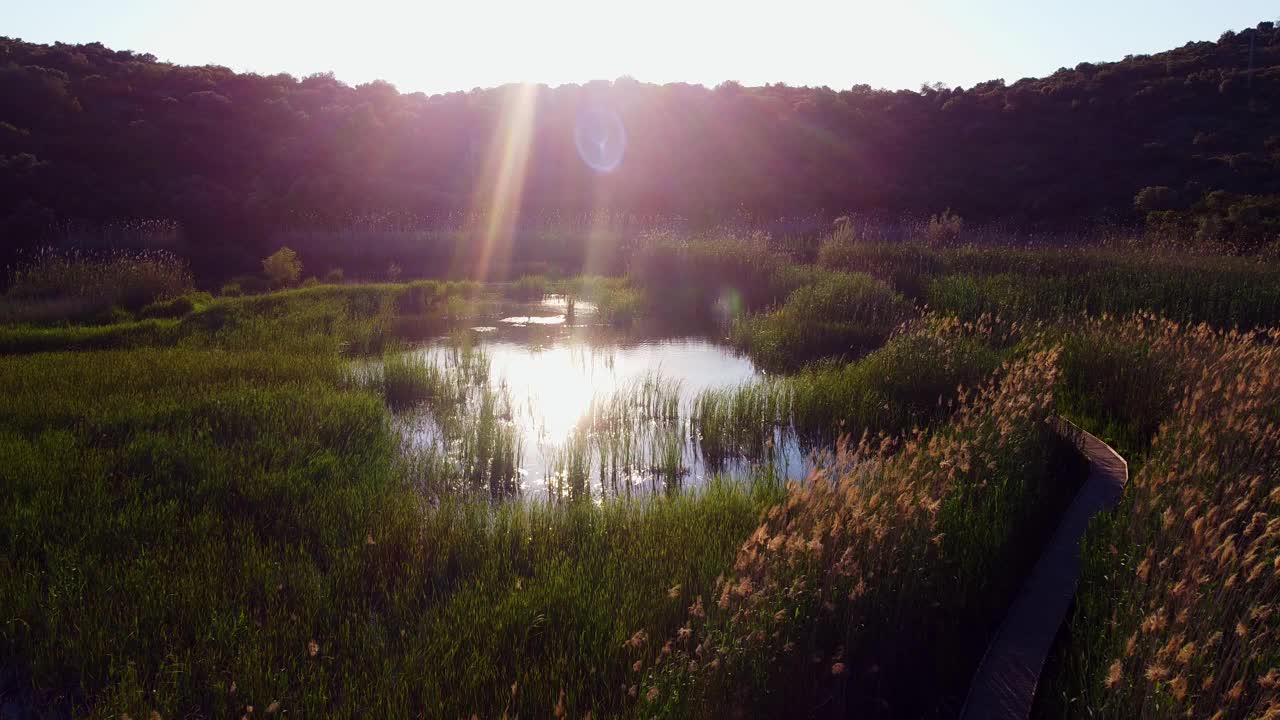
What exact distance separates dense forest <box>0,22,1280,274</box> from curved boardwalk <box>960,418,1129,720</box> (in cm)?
2132

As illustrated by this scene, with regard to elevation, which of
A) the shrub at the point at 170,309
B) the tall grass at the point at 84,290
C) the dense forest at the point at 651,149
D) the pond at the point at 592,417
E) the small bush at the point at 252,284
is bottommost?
the pond at the point at 592,417

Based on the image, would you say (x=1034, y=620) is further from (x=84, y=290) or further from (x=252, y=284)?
(x=252, y=284)

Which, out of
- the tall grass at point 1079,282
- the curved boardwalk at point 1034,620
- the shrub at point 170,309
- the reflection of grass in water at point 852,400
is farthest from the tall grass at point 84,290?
the curved boardwalk at point 1034,620

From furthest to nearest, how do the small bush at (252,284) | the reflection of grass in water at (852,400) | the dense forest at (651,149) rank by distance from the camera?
the dense forest at (651,149) → the small bush at (252,284) → the reflection of grass in water at (852,400)

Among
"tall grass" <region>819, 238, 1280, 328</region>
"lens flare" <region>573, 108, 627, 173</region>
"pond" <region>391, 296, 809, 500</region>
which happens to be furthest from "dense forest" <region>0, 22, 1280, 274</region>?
"pond" <region>391, 296, 809, 500</region>

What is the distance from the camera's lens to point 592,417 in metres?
8.55

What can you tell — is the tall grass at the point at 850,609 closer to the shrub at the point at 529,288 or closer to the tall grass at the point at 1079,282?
the tall grass at the point at 1079,282

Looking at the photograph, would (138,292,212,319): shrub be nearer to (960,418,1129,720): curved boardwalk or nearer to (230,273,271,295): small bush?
(230,273,271,295): small bush

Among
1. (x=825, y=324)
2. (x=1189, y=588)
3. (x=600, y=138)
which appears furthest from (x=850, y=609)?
(x=600, y=138)

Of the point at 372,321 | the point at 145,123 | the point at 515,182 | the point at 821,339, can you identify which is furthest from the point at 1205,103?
the point at 145,123

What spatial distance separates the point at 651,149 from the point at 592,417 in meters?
37.2

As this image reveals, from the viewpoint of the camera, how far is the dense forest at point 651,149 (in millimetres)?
29000

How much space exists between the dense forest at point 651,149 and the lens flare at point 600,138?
691 mm

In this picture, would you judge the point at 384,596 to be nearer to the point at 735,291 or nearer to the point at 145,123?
the point at 735,291
